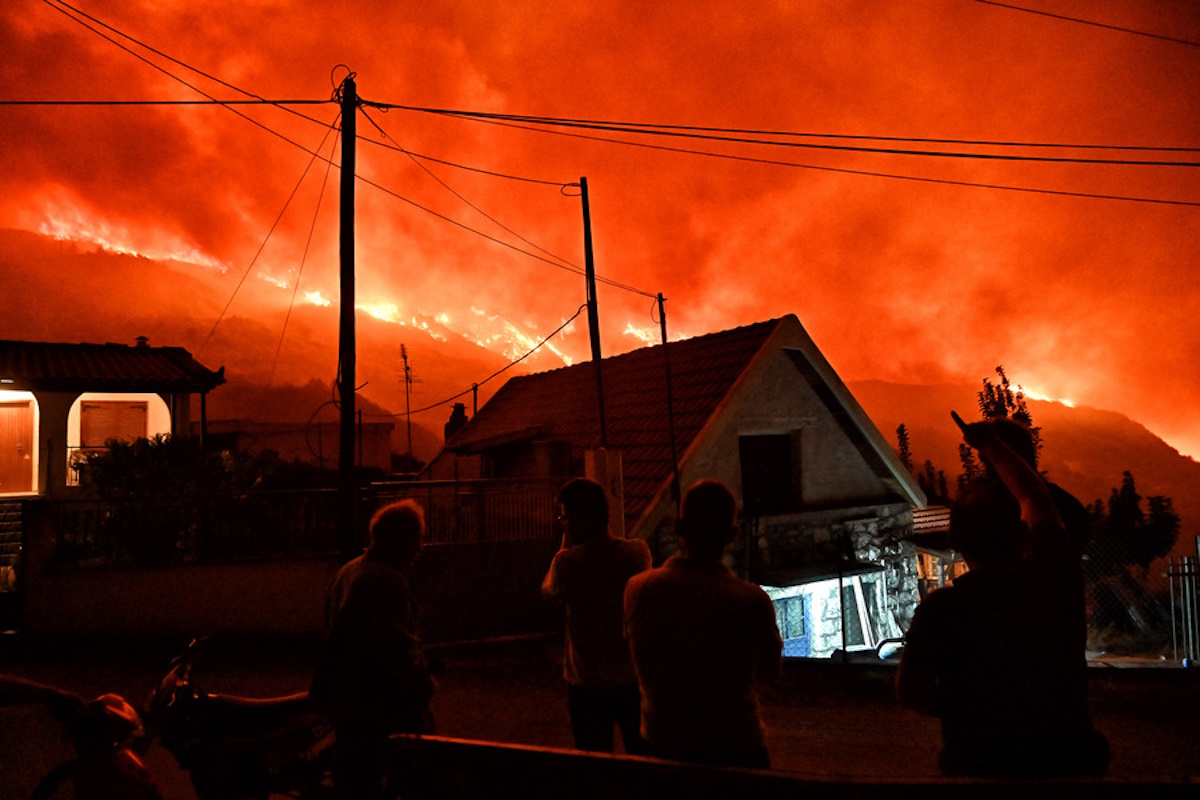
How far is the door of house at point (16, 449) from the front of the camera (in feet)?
53.6

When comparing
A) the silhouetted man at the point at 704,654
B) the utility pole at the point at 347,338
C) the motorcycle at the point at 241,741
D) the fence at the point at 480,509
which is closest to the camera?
the silhouetted man at the point at 704,654

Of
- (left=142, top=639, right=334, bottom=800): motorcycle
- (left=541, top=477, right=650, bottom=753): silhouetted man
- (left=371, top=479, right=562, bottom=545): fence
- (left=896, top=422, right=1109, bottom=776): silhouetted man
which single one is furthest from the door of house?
(left=896, top=422, right=1109, bottom=776): silhouetted man

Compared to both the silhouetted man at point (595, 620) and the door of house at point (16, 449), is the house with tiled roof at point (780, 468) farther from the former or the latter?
the door of house at point (16, 449)

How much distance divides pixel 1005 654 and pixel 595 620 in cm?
184

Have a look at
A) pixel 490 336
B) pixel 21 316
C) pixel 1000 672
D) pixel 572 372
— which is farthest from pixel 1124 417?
pixel 490 336

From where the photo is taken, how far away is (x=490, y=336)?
15825 centimetres

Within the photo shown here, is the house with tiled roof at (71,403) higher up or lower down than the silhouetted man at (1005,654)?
higher up

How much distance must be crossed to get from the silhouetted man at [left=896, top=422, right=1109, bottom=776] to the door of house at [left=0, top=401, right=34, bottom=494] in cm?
2003

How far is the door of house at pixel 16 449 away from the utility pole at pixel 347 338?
1268 centimetres

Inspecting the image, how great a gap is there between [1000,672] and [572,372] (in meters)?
15.3

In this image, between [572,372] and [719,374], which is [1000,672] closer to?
[719,374]

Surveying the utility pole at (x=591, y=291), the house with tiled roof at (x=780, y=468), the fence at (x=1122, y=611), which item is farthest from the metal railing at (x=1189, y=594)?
the utility pole at (x=591, y=291)

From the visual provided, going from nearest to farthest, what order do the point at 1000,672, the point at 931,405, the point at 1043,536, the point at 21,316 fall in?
1. the point at 1000,672
2. the point at 1043,536
3. the point at 931,405
4. the point at 21,316

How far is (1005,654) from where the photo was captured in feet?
6.76
